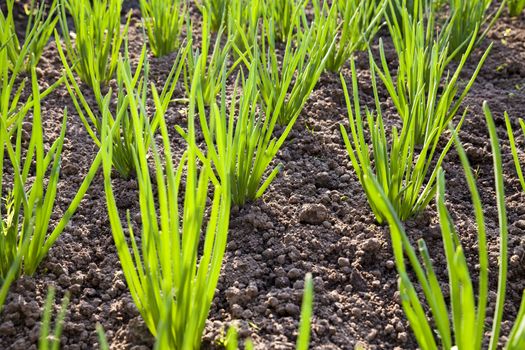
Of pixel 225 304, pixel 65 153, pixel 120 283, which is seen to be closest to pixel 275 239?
pixel 225 304

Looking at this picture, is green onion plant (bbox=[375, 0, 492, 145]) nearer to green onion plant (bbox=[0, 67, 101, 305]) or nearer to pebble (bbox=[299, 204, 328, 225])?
pebble (bbox=[299, 204, 328, 225])

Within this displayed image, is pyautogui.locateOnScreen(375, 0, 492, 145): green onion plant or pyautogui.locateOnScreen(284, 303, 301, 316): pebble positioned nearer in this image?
pyautogui.locateOnScreen(284, 303, 301, 316): pebble

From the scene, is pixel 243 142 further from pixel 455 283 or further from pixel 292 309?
pixel 455 283

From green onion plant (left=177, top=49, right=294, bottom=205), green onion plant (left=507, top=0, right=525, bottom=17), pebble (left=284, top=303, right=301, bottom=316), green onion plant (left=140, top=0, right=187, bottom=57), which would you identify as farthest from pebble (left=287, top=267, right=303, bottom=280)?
green onion plant (left=507, top=0, right=525, bottom=17)

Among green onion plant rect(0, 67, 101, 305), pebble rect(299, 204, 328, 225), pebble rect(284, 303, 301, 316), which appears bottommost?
pebble rect(284, 303, 301, 316)

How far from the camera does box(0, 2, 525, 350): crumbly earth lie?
1329 mm

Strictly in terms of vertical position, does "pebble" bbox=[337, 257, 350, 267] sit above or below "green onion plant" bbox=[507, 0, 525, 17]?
below

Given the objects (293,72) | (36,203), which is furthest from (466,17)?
(36,203)

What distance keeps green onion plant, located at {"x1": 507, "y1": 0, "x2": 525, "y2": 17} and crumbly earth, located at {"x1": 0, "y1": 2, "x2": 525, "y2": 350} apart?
31.6 inches

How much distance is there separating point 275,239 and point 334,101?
Answer: 0.70 m

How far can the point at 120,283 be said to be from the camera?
142 cm

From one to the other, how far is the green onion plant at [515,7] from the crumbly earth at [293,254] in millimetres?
803

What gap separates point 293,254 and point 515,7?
5.73 feet

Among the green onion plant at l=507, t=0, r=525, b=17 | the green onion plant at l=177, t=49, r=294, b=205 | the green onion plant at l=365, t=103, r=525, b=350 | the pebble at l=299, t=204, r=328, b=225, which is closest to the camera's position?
the green onion plant at l=365, t=103, r=525, b=350
